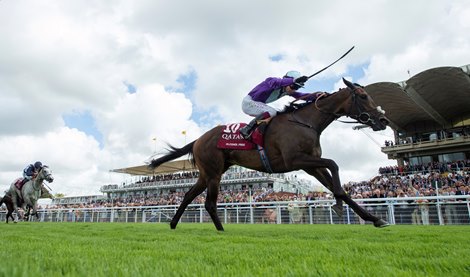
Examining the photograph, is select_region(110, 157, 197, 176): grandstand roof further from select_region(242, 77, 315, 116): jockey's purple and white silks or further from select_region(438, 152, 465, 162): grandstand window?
select_region(242, 77, 315, 116): jockey's purple and white silks

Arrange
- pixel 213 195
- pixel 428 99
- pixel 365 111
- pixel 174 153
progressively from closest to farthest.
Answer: pixel 365 111 < pixel 213 195 < pixel 174 153 < pixel 428 99

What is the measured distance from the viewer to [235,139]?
21.3 ft

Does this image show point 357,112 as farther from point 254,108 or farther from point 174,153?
point 174,153

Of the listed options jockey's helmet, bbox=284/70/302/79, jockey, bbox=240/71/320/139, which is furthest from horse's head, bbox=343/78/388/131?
jockey's helmet, bbox=284/70/302/79

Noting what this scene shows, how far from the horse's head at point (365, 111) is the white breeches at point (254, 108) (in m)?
1.40

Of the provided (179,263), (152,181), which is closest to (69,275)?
(179,263)

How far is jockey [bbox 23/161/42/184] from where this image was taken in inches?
500

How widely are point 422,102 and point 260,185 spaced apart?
77.5 ft

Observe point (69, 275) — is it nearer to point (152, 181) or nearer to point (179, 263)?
point (179, 263)

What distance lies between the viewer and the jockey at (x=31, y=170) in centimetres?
1271

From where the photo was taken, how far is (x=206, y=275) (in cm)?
166

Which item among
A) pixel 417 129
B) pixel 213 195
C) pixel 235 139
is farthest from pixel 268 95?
pixel 417 129

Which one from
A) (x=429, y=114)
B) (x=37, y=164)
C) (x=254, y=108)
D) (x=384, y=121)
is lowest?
(x=384, y=121)

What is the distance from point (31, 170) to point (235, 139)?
1034cm
